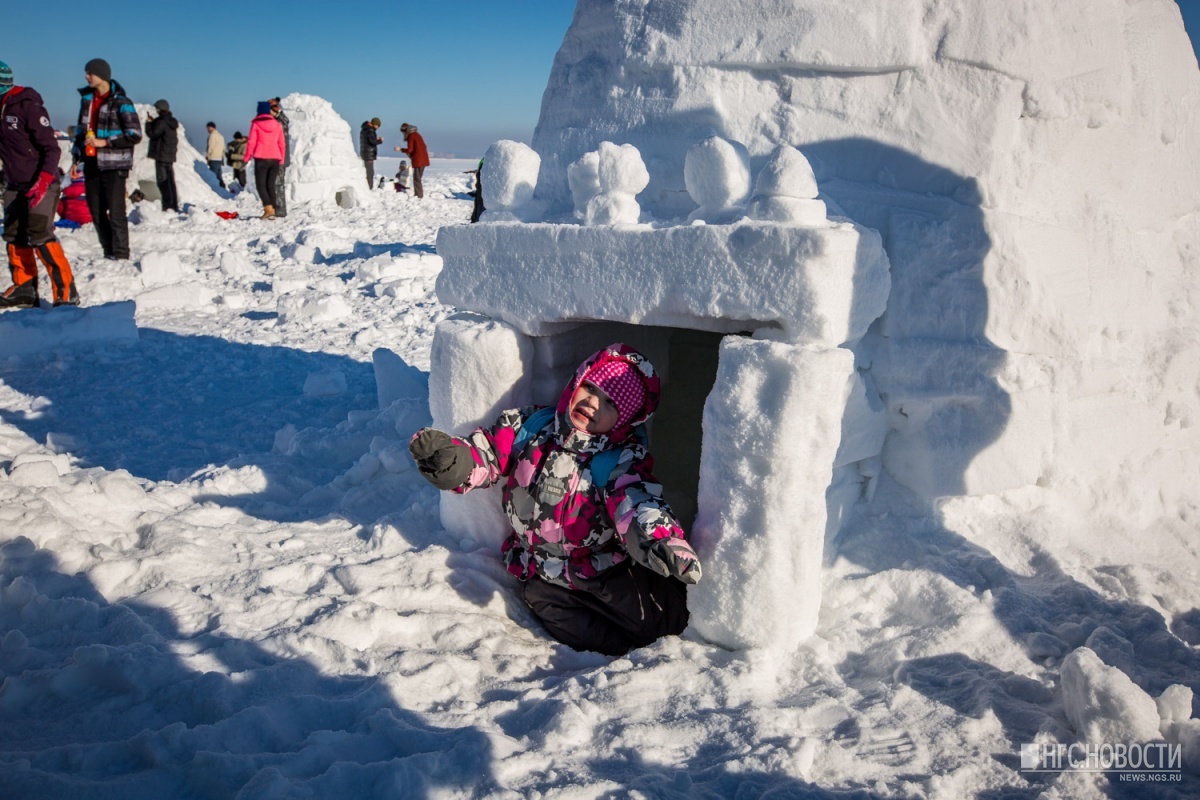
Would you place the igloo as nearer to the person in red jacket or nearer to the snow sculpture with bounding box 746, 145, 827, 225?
the snow sculpture with bounding box 746, 145, 827, 225

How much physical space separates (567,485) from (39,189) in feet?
20.4

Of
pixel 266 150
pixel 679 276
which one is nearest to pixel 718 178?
pixel 679 276

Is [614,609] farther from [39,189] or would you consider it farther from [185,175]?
[185,175]

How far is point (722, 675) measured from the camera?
8.04ft

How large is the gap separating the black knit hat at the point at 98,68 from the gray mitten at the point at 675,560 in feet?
26.6

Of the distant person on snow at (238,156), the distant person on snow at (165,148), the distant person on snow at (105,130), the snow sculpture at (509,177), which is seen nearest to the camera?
the snow sculpture at (509,177)

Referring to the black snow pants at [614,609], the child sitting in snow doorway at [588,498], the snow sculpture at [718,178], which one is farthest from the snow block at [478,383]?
the snow sculpture at [718,178]

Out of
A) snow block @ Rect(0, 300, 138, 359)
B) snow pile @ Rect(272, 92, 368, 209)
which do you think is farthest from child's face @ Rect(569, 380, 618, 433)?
snow pile @ Rect(272, 92, 368, 209)

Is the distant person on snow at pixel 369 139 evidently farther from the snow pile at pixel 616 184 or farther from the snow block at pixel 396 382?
the snow pile at pixel 616 184

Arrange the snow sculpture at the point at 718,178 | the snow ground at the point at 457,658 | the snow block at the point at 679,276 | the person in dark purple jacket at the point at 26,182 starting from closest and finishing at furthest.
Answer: the snow ground at the point at 457,658
the snow block at the point at 679,276
the snow sculpture at the point at 718,178
the person in dark purple jacket at the point at 26,182

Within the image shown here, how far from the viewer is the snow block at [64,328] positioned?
241 inches

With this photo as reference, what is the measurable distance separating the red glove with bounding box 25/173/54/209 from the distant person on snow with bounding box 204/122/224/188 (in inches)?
545

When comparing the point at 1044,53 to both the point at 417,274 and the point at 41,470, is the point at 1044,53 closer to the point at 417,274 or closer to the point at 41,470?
the point at 41,470

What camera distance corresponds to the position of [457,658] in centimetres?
254
